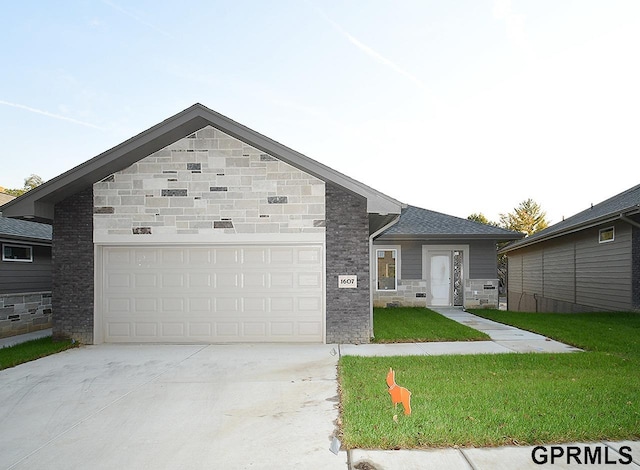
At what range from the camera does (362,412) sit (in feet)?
16.6

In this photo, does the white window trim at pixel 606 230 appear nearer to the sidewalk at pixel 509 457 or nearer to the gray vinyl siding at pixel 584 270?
the gray vinyl siding at pixel 584 270

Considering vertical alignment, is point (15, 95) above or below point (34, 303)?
above

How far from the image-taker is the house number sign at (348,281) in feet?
33.2

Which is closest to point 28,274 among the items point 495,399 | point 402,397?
point 402,397

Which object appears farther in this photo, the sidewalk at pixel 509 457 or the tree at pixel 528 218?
the tree at pixel 528 218

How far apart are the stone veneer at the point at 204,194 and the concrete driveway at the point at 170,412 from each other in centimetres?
282

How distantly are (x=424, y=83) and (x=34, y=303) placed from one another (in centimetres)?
1295

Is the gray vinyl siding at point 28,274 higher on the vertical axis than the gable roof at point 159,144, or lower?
lower

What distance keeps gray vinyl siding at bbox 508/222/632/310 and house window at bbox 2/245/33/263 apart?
689 inches

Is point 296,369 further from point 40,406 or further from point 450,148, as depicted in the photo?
point 450,148

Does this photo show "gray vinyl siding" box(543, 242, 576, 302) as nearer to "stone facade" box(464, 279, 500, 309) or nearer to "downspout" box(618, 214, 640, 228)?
"stone facade" box(464, 279, 500, 309)

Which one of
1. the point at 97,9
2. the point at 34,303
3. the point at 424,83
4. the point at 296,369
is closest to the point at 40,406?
the point at 296,369

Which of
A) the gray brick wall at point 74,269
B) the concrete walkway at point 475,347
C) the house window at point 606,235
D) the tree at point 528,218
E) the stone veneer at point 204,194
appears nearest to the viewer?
the concrete walkway at point 475,347

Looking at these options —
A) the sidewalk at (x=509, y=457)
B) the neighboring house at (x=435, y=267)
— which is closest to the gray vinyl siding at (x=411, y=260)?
the neighboring house at (x=435, y=267)
